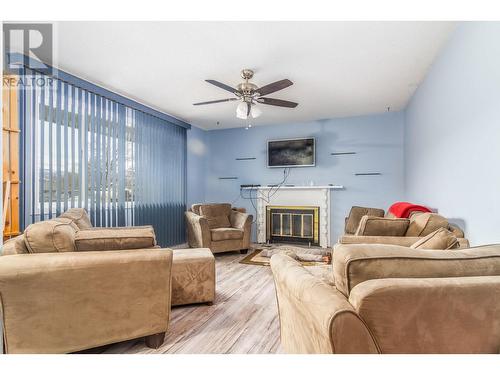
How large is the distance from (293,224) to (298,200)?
490mm

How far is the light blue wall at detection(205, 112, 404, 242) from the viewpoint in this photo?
4492mm

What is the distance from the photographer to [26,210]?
255 cm

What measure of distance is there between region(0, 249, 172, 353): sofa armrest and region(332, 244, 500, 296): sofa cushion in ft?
3.67

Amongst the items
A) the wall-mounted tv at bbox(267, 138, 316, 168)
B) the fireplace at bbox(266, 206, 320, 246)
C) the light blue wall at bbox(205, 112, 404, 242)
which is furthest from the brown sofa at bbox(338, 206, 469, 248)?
the wall-mounted tv at bbox(267, 138, 316, 168)

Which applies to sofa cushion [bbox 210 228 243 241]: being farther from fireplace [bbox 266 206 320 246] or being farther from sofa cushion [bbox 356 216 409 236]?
sofa cushion [bbox 356 216 409 236]

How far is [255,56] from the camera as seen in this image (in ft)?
8.23

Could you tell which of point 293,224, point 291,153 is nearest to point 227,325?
point 293,224

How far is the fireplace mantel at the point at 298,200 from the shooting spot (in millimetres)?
4801

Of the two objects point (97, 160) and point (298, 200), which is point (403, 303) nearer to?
point (97, 160)

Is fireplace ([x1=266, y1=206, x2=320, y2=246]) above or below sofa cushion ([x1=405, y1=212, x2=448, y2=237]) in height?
below

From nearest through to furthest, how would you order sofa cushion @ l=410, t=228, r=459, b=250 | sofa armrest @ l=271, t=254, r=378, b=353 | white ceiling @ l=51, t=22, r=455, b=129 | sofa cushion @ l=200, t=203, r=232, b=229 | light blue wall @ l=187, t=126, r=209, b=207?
sofa armrest @ l=271, t=254, r=378, b=353, sofa cushion @ l=410, t=228, r=459, b=250, white ceiling @ l=51, t=22, r=455, b=129, sofa cushion @ l=200, t=203, r=232, b=229, light blue wall @ l=187, t=126, r=209, b=207

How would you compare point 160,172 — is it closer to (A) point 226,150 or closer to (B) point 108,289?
(A) point 226,150

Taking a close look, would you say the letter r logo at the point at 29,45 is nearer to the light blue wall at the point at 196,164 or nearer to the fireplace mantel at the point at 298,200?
the light blue wall at the point at 196,164
